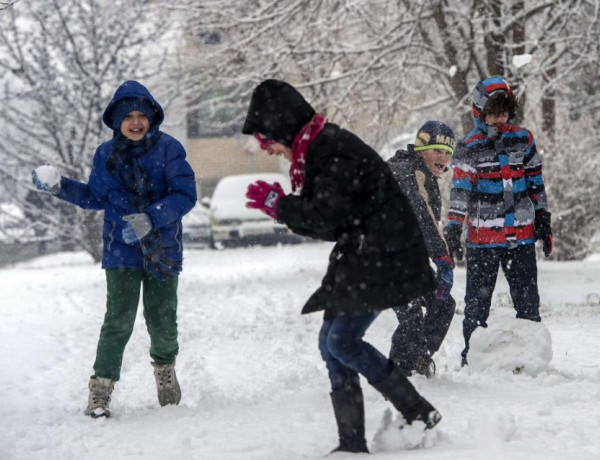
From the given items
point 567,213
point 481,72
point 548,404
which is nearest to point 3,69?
point 481,72

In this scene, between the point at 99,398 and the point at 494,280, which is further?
the point at 494,280

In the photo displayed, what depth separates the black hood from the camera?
364cm

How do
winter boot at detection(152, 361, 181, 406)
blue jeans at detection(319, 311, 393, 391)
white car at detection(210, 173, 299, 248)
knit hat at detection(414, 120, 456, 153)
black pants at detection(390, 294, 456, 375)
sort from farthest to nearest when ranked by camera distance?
white car at detection(210, 173, 299, 248)
knit hat at detection(414, 120, 456, 153)
black pants at detection(390, 294, 456, 375)
winter boot at detection(152, 361, 181, 406)
blue jeans at detection(319, 311, 393, 391)

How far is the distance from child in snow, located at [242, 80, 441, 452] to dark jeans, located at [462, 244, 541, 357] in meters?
2.14

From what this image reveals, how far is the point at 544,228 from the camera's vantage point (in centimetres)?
563

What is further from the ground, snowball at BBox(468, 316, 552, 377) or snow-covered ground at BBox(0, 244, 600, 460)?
snowball at BBox(468, 316, 552, 377)

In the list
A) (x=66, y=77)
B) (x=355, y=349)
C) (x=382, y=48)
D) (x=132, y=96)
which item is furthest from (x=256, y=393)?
(x=66, y=77)

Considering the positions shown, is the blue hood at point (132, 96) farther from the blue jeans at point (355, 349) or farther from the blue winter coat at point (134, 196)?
the blue jeans at point (355, 349)

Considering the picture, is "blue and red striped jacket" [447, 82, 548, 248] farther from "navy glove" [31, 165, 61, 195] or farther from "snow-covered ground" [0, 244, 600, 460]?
"navy glove" [31, 165, 61, 195]

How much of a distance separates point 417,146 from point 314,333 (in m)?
3.13

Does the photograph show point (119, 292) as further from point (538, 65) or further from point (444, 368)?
point (538, 65)

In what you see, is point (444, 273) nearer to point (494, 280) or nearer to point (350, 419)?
point (494, 280)

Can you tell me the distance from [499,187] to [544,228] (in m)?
0.37

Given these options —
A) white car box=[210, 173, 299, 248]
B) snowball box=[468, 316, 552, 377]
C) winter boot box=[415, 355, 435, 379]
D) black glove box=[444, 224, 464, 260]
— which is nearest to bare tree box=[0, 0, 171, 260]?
white car box=[210, 173, 299, 248]
